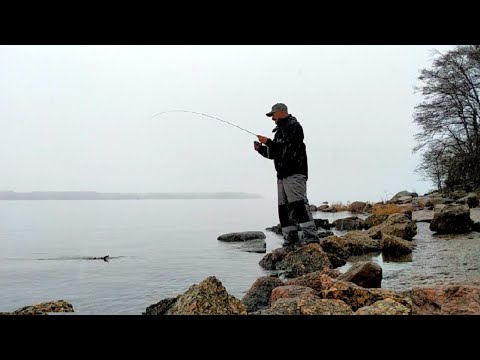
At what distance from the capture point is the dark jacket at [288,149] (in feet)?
17.7

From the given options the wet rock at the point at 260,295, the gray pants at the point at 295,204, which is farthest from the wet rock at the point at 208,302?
the gray pants at the point at 295,204

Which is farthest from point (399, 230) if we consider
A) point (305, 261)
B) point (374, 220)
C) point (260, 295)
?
point (260, 295)

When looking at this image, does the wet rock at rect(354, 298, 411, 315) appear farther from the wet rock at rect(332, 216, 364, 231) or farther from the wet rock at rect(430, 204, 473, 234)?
the wet rock at rect(332, 216, 364, 231)

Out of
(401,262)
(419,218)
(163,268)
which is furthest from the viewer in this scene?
(419,218)

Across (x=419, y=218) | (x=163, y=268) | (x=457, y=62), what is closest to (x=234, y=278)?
(x=163, y=268)

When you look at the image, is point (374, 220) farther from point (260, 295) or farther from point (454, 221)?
point (260, 295)

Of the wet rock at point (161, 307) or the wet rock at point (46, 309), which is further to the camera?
the wet rock at point (46, 309)

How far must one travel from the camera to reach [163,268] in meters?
7.03

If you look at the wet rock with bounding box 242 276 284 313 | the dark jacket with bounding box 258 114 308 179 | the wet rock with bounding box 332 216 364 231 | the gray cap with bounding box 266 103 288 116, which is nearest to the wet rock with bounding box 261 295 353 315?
the wet rock with bounding box 242 276 284 313

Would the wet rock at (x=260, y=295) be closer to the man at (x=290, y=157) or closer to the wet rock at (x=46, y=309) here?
the man at (x=290, y=157)

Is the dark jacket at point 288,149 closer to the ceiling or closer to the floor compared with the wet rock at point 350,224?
closer to the ceiling
